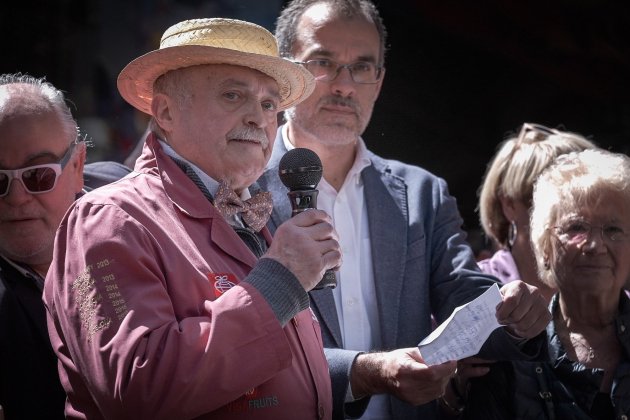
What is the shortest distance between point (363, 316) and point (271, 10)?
7.98 ft

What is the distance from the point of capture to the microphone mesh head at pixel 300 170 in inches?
101

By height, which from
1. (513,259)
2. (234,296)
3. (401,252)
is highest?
(234,296)

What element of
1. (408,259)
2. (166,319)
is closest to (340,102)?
(408,259)

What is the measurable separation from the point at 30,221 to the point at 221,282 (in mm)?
1119

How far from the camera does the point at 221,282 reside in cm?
239

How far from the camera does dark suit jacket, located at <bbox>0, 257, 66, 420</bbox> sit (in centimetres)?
287

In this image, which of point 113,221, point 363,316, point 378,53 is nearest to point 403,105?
point 378,53

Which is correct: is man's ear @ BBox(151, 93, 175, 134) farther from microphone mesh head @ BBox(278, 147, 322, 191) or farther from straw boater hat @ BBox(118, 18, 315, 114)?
microphone mesh head @ BBox(278, 147, 322, 191)

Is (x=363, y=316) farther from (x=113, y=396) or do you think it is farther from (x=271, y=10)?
(x=271, y=10)

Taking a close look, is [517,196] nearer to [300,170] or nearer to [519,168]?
[519,168]

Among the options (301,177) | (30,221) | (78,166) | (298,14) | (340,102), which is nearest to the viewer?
(301,177)

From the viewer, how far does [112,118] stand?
5.24 m

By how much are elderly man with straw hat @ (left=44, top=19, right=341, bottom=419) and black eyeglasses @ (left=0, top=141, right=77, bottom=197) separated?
0.59 metres

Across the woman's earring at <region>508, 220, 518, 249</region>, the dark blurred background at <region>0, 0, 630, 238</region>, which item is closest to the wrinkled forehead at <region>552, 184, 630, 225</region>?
the woman's earring at <region>508, 220, 518, 249</region>
